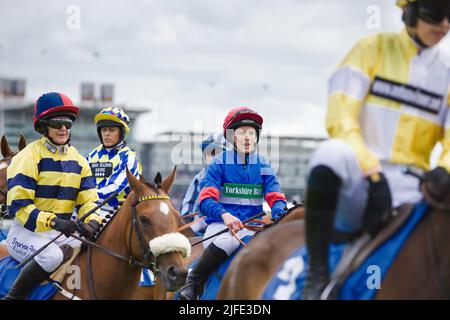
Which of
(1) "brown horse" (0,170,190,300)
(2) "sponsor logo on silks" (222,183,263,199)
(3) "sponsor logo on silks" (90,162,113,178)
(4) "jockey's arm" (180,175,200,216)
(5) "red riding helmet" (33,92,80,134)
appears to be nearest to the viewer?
(1) "brown horse" (0,170,190,300)

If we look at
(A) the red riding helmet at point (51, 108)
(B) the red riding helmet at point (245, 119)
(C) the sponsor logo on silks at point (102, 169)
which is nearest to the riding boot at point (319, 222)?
(B) the red riding helmet at point (245, 119)

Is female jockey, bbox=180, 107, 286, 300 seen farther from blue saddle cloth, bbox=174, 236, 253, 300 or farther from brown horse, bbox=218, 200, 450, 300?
brown horse, bbox=218, 200, 450, 300

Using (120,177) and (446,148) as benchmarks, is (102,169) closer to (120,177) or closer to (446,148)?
(120,177)

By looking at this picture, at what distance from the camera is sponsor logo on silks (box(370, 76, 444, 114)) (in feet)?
13.1

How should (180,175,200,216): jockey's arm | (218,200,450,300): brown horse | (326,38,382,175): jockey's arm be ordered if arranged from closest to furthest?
(218,200,450,300): brown horse
(326,38,382,175): jockey's arm
(180,175,200,216): jockey's arm

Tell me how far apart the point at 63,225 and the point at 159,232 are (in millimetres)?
850

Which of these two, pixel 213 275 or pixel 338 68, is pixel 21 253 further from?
pixel 338 68

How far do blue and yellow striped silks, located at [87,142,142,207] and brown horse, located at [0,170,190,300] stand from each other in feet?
4.96

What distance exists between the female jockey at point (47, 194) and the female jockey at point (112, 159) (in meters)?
1.23

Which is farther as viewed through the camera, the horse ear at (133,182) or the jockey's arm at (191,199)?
the jockey's arm at (191,199)

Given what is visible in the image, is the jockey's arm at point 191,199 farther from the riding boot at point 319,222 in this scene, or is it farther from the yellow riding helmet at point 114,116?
the riding boot at point 319,222

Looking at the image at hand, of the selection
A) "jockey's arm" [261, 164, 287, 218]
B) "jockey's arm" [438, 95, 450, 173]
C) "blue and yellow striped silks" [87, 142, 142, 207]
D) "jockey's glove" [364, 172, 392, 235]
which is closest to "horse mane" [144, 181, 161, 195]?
"jockey's arm" [261, 164, 287, 218]

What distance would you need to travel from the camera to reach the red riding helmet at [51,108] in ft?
23.0
